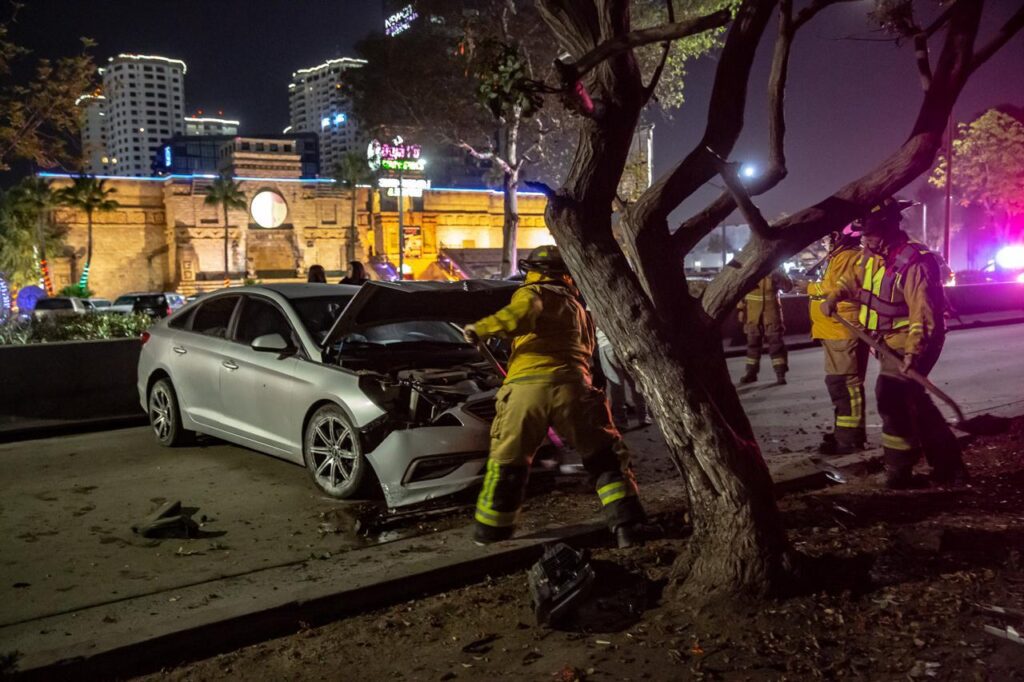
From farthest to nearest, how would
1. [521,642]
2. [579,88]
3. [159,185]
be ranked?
[159,185] → [579,88] → [521,642]

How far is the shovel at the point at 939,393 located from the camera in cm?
585

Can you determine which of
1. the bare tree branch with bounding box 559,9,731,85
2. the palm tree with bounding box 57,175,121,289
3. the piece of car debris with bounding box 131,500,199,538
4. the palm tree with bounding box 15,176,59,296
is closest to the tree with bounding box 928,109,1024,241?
the bare tree branch with bounding box 559,9,731,85

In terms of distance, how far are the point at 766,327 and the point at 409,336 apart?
21.0ft

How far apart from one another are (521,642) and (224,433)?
14.6 ft

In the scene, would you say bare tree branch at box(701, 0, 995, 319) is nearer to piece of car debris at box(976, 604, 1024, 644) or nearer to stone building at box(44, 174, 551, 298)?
piece of car debris at box(976, 604, 1024, 644)

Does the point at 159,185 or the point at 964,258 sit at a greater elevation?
the point at 159,185

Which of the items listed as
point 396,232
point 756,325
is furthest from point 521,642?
point 396,232

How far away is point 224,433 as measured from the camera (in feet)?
24.7

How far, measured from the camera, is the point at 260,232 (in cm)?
6606

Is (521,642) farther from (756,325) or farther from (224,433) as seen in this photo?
(756,325)

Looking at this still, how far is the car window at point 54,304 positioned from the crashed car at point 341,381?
79.3 feet

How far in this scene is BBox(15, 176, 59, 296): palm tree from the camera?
56156 mm

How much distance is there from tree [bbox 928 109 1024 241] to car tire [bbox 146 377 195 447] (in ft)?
131

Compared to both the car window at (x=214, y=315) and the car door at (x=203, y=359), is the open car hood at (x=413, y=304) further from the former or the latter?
the car window at (x=214, y=315)
